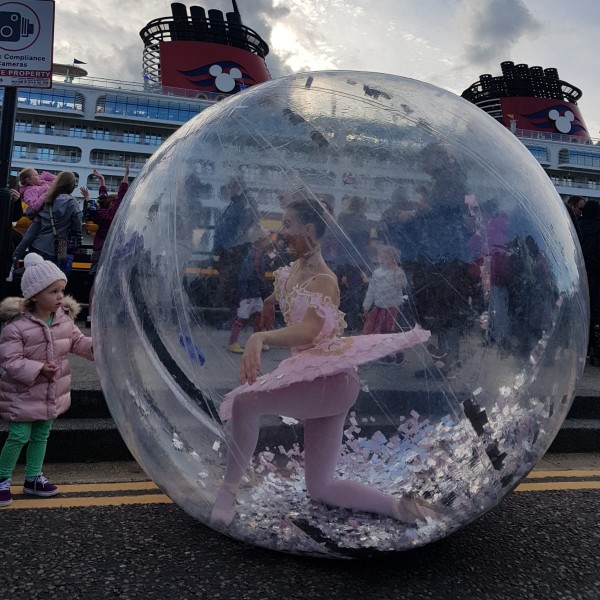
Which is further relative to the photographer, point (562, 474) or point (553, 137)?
point (553, 137)

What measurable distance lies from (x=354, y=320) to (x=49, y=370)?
182 cm

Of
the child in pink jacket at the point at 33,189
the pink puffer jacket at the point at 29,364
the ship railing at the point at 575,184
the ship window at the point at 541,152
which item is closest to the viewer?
the pink puffer jacket at the point at 29,364

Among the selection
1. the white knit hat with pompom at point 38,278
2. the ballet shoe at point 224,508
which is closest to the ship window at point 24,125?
the white knit hat with pompom at point 38,278

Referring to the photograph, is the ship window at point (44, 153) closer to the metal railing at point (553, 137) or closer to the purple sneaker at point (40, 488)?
the metal railing at point (553, 137)

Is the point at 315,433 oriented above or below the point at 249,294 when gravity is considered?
below

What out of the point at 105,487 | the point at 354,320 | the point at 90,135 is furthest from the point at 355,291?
the point at 90,135

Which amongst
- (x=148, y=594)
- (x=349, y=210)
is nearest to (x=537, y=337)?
(x=349, y=210)

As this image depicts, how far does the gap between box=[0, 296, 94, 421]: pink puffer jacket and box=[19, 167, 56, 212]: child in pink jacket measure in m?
3.29

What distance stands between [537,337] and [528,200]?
489 millimetres

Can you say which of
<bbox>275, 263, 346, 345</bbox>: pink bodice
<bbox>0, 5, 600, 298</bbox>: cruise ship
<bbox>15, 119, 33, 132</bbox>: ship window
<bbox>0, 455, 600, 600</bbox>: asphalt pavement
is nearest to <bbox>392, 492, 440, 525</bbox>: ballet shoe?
<bbox>0, 455, 600, 600</bbox>: asphalt pavement

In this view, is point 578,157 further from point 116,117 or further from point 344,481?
point 344,481

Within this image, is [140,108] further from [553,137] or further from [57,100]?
[553,137]

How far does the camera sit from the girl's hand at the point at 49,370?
3021mm

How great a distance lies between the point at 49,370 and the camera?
303cm
